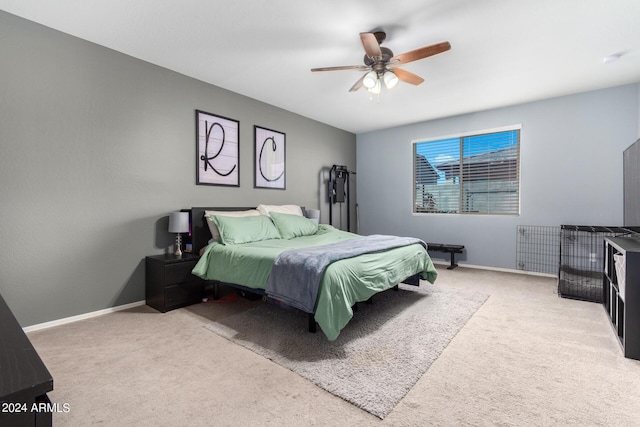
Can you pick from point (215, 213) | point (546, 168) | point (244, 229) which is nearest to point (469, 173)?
point (546, 168)

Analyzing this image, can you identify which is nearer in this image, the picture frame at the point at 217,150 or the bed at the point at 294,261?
the bed at the point at 294,261

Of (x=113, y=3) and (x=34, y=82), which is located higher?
(x=113, y=3)

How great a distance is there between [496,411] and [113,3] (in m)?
3.88

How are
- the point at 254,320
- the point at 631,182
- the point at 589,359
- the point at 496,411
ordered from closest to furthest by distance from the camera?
the point at 496,411, the point at 589,359, the point at 254,320, the point at 631,182

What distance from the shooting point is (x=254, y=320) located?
9.38 ft

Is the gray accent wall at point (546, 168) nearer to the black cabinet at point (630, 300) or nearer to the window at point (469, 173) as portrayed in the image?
the window at point (469, 173)

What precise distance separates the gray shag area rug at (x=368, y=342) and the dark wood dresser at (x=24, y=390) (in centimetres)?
139

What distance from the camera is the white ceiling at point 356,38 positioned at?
8.01ft

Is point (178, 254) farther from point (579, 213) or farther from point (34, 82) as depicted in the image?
point (579, 213)

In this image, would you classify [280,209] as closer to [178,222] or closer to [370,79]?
[178,222]

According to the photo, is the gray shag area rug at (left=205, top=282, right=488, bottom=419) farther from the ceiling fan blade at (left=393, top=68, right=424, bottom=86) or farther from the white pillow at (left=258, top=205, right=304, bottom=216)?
the ceiling fan blade at (left=393, top=68, right=424, bottom=86)

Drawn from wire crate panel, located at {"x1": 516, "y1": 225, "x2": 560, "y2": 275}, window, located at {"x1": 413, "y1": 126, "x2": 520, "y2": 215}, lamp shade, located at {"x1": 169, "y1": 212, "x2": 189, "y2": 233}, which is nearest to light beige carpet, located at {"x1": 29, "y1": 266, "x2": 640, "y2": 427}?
lamp shade, located at {"x1": 169, "y1": 212, "x2": 189, "y2": 233}

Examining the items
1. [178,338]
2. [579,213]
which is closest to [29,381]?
[178,338]

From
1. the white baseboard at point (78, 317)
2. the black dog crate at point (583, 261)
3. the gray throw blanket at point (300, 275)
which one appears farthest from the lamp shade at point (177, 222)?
the black dog crate at point (583, 261)
